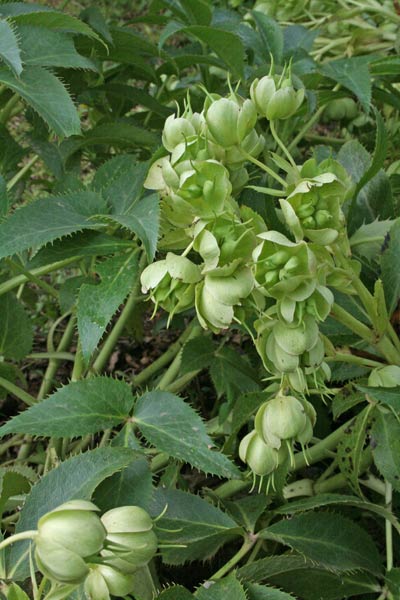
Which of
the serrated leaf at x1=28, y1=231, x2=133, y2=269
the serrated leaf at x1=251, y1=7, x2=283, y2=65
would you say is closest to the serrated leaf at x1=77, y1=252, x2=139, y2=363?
the serrated leaf at x1=28, y1=231, x2=133, y2=269

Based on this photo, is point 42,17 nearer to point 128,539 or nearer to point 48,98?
point 48,98

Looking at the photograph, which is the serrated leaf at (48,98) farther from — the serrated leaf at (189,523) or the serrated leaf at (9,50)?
the serrated leaf at (189,523)

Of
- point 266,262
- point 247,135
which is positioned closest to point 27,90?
point 247,135

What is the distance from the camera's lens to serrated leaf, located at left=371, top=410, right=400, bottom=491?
30.1 inches

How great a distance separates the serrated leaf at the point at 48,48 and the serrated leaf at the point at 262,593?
610mm

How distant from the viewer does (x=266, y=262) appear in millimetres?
560

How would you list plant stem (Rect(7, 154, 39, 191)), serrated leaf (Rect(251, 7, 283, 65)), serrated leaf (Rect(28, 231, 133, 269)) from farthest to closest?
plant stem (Rect(7, 154, 39, 191)), serrated leaf (Rect(251, 7, 283, 65)), serrated leaf (Rect(28, 231, 133, 269))

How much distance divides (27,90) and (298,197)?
0.39m

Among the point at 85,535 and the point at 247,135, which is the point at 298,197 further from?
the point at 85,535

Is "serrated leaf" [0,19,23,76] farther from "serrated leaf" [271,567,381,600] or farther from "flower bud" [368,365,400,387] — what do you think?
"serrated leaf" [271,567,381,600]

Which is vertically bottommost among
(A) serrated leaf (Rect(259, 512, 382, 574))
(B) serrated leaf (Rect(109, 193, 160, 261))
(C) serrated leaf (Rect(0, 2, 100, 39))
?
(A) serrated leaf (Rect(259, 512, 382, 574))

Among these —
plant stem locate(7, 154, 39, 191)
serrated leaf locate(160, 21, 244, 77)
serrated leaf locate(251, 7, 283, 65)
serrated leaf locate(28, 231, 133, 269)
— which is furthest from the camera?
plant stem locate(7, 154, 39, 191)

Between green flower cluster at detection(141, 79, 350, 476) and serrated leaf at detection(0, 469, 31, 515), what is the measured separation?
247 millimetres

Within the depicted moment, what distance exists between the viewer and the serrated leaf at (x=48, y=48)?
87cm
